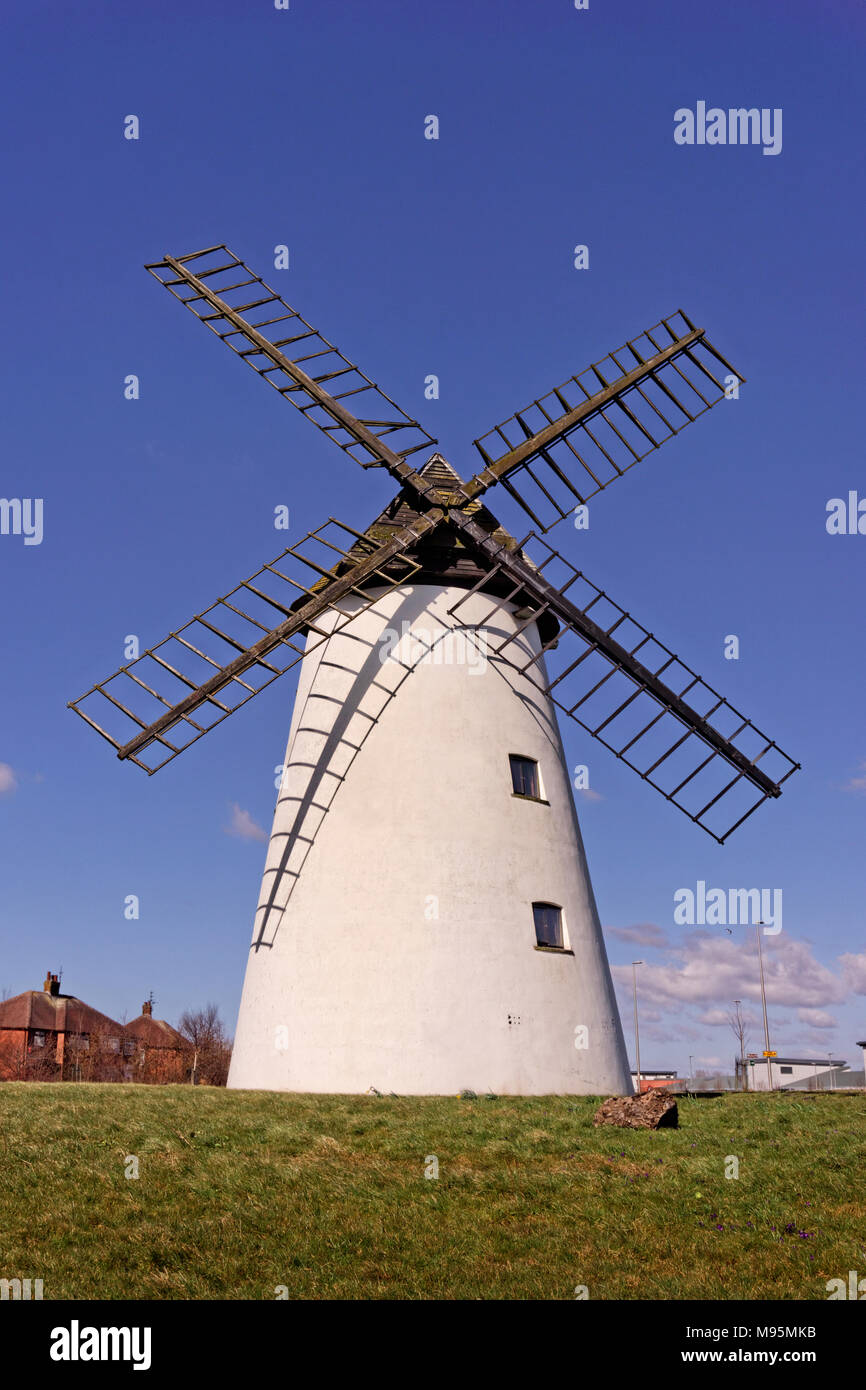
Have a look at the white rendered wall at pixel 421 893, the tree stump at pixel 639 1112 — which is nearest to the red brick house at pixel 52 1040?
the white rendered wall at pixel 421 893

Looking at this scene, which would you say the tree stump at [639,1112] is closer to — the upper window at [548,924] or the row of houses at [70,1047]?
the upper window at [548,924]

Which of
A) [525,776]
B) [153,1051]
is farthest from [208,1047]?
[525,776]

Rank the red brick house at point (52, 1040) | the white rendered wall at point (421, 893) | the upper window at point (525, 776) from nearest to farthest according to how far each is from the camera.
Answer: the white rendered wall at point (421, 893), the upper window at point (525, 776), the red brick house at point (52, 1040)

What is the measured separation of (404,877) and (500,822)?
74.6 inches

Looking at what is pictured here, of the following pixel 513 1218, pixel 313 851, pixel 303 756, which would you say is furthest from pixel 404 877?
pixel 513 1218

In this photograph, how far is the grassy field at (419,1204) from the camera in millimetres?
9242

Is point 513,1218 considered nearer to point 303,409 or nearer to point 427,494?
point 427,494

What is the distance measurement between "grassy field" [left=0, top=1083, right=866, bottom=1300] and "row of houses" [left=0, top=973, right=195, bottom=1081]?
153ft

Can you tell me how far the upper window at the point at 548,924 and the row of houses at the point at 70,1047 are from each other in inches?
1779

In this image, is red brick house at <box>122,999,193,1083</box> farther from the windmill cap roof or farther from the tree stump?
the tree stump

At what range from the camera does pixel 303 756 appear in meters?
20.1

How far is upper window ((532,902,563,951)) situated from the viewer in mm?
18812

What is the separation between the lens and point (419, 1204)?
11211 millimetres

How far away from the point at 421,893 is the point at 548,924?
7.59 feet
